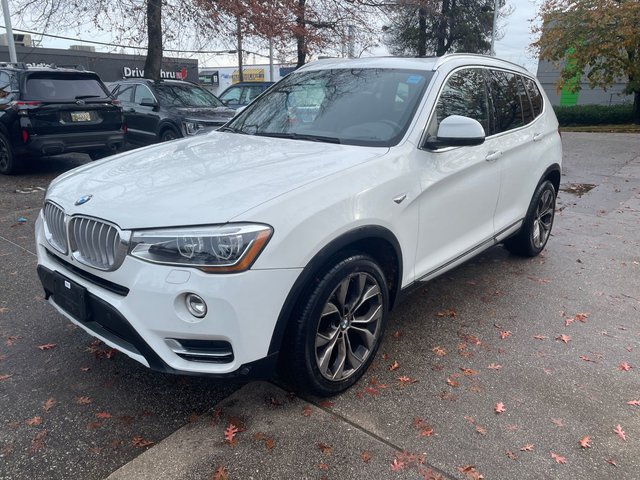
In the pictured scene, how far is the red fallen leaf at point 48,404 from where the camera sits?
111 inches

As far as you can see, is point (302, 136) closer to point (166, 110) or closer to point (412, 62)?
point (412, 62)

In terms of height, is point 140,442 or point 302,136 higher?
point 302,136

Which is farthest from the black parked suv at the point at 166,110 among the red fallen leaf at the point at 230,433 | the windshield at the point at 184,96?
the red fallen leaf at the point at 230,433

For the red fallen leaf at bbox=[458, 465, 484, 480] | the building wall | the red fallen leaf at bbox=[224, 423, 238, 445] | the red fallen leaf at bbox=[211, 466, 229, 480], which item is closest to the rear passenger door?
the red fallen leaf at bbox=[458, 465, 484, 480]

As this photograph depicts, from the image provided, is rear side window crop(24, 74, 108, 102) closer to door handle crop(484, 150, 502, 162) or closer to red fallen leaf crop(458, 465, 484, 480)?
door handle crop(484, 150, 502, 162)

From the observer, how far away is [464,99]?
3.85 m

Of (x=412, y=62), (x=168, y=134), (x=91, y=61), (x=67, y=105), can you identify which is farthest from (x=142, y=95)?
(x=91, y=61)

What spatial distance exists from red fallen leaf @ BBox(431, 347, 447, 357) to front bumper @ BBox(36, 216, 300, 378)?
1.35m

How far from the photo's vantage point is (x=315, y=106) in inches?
149

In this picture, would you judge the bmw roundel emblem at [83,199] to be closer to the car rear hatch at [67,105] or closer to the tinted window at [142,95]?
the car rear hatch at [67,105]

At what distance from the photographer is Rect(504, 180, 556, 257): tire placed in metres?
4.90

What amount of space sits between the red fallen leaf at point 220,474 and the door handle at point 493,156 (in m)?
2.72

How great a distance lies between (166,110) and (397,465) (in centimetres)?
923

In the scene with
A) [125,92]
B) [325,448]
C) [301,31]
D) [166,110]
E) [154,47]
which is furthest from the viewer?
[301,31]
